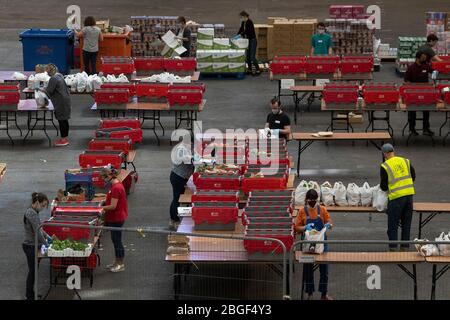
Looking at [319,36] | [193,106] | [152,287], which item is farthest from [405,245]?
[319,36]

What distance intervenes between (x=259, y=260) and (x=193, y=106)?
36.4 feet

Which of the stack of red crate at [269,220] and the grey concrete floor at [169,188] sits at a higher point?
the stack of red crate at [269,220]

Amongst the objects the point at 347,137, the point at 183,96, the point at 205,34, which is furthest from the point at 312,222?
the point at 205,34

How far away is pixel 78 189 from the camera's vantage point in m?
23.3

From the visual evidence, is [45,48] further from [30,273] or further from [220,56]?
[30,273]

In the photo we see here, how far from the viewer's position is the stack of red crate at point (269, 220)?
787 inches

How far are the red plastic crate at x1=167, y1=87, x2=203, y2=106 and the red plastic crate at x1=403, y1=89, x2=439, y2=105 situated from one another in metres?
5.05

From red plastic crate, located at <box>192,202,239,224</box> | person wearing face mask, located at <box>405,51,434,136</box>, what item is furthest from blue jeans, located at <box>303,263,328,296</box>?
person wearing face mask, located at <box>405,51,434,136</box>

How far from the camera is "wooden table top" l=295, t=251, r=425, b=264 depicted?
2005 centimetres

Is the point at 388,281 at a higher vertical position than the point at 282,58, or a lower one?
lower

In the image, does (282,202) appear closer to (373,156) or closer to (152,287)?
(152,287)

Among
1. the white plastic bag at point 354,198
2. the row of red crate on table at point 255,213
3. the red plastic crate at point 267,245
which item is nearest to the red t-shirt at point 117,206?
the row of red crate on table at point 255,213

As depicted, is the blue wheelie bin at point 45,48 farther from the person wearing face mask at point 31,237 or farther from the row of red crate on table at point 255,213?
the person wearing face mask at point 31,237

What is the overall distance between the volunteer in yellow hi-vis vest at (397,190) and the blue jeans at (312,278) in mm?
2421
